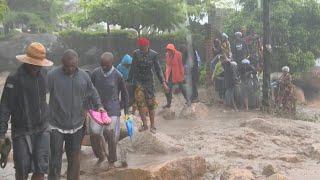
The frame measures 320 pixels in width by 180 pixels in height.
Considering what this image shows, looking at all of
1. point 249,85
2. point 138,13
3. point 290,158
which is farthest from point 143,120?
point 138,13

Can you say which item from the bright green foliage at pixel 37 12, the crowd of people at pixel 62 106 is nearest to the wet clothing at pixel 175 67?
the crowd of people at pixel 62 106

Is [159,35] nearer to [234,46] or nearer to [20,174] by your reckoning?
[234,46]

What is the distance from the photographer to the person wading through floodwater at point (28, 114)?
533 cm

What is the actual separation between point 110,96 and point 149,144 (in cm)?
138

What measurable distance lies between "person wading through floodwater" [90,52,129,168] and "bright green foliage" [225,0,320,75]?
35.4 ft

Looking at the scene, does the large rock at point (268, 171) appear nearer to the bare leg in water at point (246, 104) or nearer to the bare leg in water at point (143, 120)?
the bare leg in water at point (143, 120)

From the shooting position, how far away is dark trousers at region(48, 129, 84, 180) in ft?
19.7

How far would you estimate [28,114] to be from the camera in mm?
5387

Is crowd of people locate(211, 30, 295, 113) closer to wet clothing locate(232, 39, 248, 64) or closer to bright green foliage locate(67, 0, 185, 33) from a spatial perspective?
wet clothing locate(232, 39, 248, 64)

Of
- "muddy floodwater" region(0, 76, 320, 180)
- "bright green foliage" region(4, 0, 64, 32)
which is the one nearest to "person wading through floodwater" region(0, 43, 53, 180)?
"muddy floodwater" region(0, 76, 320, 180)

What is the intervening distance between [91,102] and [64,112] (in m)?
0.66

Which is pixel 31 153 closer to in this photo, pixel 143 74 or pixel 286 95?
pixel 143 74

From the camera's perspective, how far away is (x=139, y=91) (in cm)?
897

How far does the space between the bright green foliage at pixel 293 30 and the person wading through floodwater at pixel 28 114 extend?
1283 centimetres
